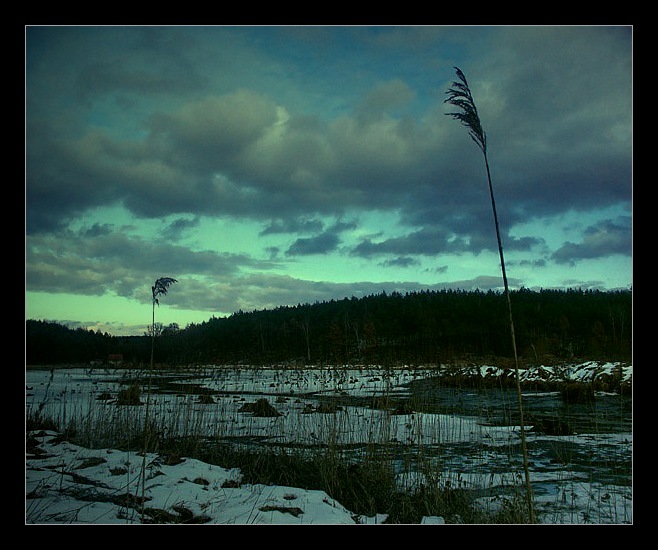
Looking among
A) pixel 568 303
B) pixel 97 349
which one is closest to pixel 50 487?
pixel 97 349

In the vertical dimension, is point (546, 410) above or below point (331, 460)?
below

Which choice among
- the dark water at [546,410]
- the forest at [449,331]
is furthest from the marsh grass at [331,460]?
the forest at [449,331]

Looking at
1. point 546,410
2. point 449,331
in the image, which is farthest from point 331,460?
point 449,331

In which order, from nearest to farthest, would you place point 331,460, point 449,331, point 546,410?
1. point 331,460
2. point 546,410
3. point 449,331

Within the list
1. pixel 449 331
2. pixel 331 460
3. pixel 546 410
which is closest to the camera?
pixel 331 460

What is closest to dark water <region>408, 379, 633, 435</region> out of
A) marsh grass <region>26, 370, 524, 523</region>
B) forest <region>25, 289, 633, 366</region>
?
marsh grass <region>26, 370, 524, 523</region>

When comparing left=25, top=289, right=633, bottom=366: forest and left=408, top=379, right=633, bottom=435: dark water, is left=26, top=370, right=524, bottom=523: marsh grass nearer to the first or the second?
left=408, top=379, right=633, bottom=435: dark water

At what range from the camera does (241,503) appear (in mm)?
4051

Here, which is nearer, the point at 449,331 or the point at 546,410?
the point at 546,410

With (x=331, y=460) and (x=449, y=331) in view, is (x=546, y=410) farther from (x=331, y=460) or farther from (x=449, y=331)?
(x=449, y=331)

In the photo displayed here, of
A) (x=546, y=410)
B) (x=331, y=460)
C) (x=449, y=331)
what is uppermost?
(x=449, y=331)

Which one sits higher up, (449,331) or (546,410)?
(449,331)
